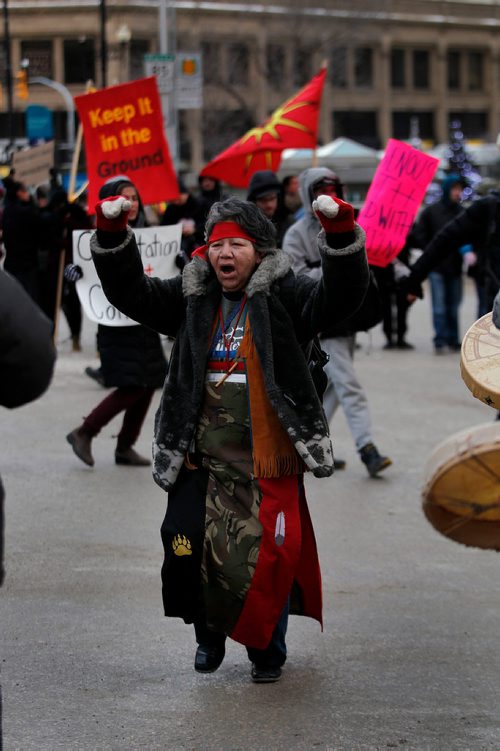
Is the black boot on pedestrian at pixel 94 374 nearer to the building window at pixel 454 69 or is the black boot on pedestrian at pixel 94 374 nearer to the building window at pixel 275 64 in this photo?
the building window at pixel 275 64

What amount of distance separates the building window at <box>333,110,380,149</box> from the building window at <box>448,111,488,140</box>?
17.7 feet

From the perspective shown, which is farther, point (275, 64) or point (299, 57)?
point (299, 57)

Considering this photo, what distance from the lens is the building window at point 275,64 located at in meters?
60.4

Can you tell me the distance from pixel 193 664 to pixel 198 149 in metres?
61.7

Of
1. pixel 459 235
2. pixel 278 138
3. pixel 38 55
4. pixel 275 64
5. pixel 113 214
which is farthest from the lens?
pixel 38 55

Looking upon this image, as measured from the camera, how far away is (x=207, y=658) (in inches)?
197

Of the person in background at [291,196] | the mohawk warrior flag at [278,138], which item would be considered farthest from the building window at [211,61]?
the person in background at [291,196]

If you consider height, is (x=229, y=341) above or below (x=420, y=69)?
above

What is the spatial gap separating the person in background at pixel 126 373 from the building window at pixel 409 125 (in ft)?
229

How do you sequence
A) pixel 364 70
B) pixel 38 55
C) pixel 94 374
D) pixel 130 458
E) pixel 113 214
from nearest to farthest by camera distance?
1. pixel 113 214
2. pixel 130 458
3. pixel 94 374
4. pixel 38 55
5. pixel 364 70

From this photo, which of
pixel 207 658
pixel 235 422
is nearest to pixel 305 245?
pixel 235 422

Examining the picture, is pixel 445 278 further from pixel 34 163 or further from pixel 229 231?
pixel 229 231

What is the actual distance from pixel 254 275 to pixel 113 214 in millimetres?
552

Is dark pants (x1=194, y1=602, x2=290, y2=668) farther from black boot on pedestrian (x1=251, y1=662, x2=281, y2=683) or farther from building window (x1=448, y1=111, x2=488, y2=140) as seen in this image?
building window (x1=448, y1=111, x2=488, y2=140)
